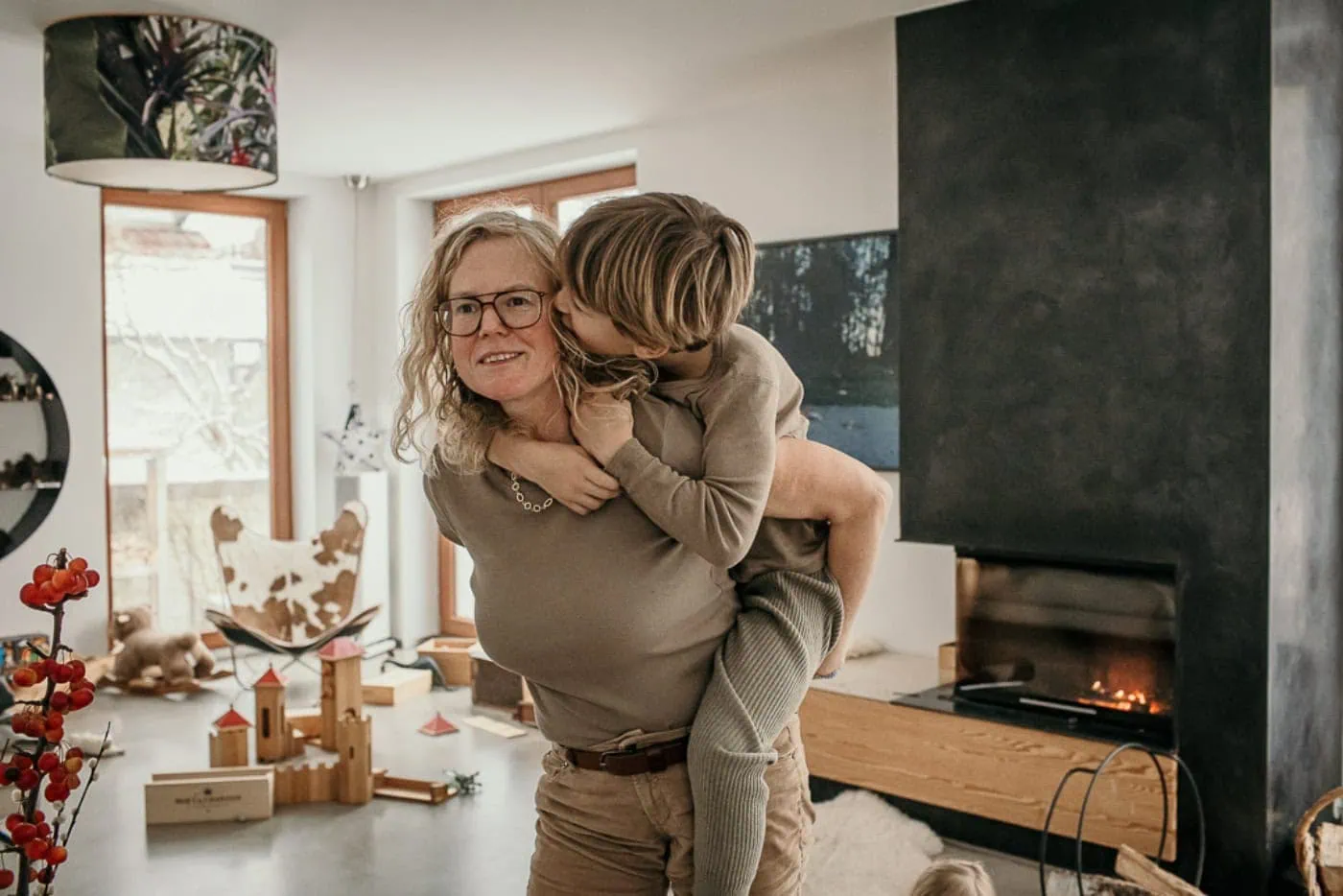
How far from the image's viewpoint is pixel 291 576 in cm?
626

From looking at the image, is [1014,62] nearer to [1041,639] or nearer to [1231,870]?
[1041,639]

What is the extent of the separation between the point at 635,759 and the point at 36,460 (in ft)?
17.9

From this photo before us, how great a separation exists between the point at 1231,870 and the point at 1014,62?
2348 millimetres

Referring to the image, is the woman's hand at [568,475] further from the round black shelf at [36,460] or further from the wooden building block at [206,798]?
the round black shelf at [36,460]

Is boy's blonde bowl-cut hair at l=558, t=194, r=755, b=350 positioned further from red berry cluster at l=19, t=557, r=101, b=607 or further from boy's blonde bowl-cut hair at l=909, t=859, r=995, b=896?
boy's blonde bowl-cut hair at l=909, t=859, r=995, b=896

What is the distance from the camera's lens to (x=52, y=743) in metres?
1.06

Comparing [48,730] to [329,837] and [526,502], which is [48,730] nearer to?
[526,502]

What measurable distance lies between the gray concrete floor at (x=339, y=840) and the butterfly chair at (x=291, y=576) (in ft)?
3.59

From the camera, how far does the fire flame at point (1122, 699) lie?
3.40 m

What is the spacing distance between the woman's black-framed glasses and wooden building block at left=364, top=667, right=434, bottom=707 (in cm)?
476

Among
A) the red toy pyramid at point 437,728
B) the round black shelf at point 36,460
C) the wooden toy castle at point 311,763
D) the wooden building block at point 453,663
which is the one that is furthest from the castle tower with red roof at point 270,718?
the round black shelf at point 36,460

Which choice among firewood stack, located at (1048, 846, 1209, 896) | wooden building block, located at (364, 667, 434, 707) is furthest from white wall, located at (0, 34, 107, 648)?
firewood stack, located at (1048, 846, 1209, 896)

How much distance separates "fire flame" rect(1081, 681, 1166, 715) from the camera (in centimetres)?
340

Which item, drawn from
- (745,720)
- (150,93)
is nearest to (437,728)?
(150,93)
